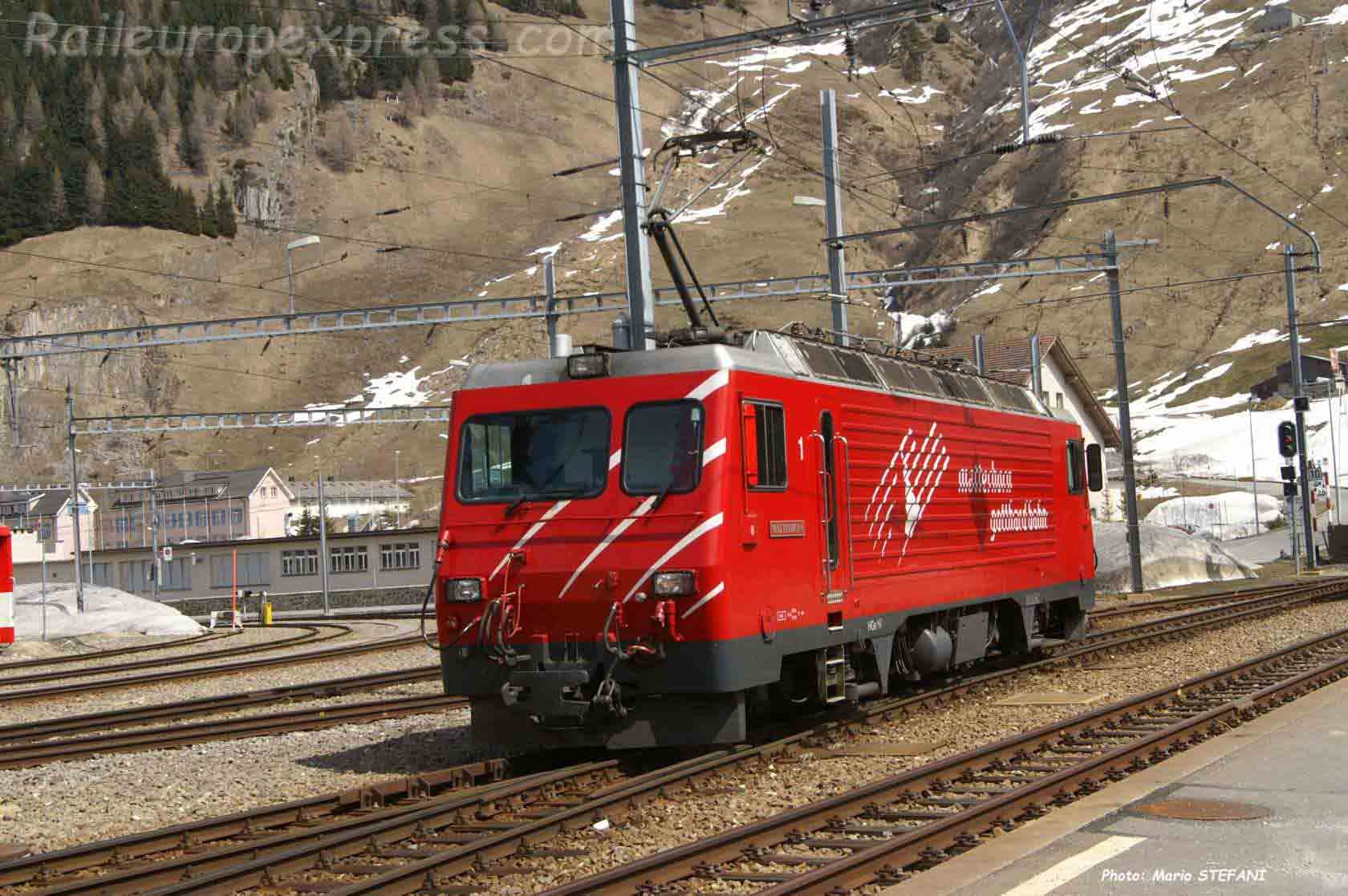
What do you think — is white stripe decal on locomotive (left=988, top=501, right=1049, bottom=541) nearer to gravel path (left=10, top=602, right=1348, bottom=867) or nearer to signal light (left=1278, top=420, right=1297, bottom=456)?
gravel path (left=10, top=602, right=1348, bottom=867)

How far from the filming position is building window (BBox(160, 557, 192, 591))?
239 ft

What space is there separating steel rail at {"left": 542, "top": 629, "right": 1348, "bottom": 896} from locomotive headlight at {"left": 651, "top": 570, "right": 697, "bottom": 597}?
216 cm

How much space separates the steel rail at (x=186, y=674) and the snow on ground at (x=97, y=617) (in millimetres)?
13290

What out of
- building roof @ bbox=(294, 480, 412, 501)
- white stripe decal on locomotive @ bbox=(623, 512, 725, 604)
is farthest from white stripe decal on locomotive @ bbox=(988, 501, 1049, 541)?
building roof @ bbox=(294, 480, 412, 501)

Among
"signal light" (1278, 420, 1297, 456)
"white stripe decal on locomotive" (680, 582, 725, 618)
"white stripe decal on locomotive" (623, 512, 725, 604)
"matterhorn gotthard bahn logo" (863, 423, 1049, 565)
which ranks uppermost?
"signal light" (1278, 420, 1297, 456)

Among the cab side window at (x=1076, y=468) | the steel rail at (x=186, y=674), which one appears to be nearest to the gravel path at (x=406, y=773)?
the cab side window at (x=1076, y=468)

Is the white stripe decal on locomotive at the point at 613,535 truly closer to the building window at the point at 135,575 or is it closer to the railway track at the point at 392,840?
the railway track at the point at 392,840

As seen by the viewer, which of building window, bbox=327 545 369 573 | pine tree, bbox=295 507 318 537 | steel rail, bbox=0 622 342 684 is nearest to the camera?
steel rail, bbox=0 622 342 684

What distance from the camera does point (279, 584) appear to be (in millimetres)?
71000

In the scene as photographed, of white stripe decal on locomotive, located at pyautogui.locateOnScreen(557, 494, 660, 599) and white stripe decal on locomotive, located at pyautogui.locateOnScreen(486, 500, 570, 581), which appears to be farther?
white stripe decal on locomotive, located at pyautogui.locateOnScreen(486, 500, 570, 581)

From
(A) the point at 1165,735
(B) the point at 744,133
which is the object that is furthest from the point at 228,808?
(B) the point at 744,133

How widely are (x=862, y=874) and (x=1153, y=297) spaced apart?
165688 mm

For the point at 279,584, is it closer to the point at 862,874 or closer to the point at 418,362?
the point at 862,874

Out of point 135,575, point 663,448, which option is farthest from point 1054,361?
point 663,448
